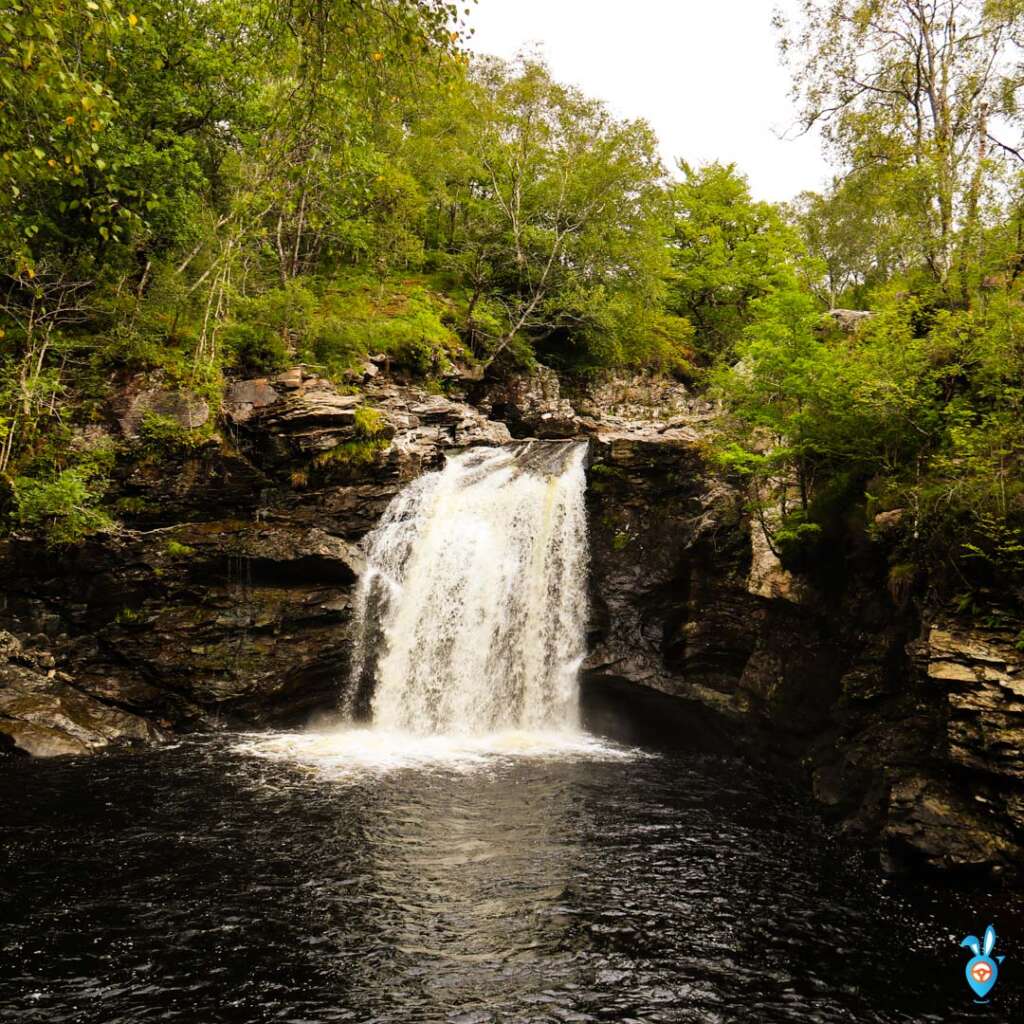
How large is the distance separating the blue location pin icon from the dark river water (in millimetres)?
111

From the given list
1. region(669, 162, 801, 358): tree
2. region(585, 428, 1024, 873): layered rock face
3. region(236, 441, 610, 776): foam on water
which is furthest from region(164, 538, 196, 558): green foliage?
region(669, 162, 801, 358): tree

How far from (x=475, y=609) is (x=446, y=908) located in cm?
982

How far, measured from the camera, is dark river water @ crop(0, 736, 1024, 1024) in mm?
6434

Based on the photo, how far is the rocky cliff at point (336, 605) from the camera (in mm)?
13188

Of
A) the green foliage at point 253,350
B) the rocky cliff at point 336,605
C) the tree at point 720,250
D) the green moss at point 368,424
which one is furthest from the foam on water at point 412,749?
the tree at point 720,250

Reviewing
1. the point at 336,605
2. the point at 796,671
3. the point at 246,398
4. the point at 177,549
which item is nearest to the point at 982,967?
the point at 796,671

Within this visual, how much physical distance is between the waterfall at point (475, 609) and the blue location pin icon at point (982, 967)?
34.6ft

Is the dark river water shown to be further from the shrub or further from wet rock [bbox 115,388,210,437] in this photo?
wet rock [bbox 115,388,210,437]

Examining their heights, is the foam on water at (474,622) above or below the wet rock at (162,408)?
below

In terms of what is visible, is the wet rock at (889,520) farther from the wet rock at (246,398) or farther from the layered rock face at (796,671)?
the wet rock at (246,398)

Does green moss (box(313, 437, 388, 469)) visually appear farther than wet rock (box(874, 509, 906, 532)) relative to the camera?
Yes

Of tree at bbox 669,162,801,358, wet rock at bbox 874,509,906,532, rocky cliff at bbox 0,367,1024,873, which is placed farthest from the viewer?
tree at bbox 669,162,801,358

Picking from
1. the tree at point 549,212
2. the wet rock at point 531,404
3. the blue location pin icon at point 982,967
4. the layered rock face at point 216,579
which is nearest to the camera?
the blue location pin icon at point 982,967

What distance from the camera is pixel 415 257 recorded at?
2684 cm
